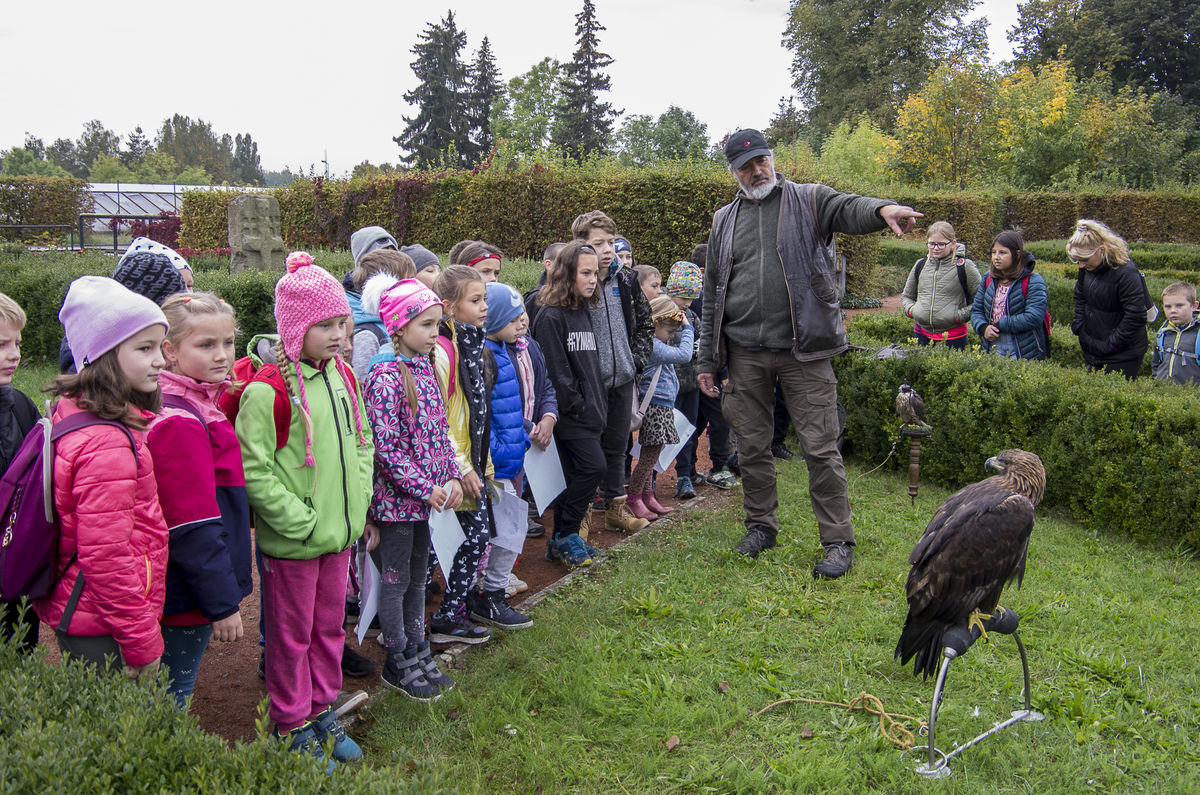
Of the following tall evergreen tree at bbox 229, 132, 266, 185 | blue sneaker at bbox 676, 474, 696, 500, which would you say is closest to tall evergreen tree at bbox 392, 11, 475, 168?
blue sneaker at bbox 676, 474, 696, 500

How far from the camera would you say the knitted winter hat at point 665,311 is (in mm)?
6098

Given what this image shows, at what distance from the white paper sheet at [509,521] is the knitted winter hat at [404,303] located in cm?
126

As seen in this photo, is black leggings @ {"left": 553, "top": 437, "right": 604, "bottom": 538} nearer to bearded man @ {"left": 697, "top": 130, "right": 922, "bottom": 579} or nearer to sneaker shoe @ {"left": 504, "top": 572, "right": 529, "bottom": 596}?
sneaker shoe @ {"left": 504, "top": 572, "right": 529, "bottom": 596}

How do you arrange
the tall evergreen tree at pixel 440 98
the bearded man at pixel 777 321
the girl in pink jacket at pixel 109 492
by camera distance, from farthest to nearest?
the tall evergreen tree at pixel 440 98 < the bearded man at pixel 777 321 < the girl in pink jacket at pixel 109 492

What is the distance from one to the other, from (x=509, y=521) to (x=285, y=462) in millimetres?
1590

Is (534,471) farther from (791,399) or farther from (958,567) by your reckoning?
(958,567)

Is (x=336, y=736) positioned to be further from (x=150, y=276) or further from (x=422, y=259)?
(x=422, y=259)

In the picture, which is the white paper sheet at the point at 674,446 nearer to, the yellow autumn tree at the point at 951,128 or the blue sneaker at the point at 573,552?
the blue sneaker at the point at 573,552

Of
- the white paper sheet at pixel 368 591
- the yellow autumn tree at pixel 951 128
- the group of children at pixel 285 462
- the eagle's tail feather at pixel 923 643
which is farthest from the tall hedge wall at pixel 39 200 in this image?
the eagle's tail feather at pixel 923 643

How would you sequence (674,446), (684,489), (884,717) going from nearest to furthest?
(884,717) → (674,446) → (684,489)

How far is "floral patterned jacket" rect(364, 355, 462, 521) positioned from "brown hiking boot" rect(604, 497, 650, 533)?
2530mm

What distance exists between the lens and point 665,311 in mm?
6105

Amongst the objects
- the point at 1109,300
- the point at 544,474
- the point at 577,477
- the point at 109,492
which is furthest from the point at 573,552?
the point at 1109,300

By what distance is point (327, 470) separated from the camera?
3186mm
